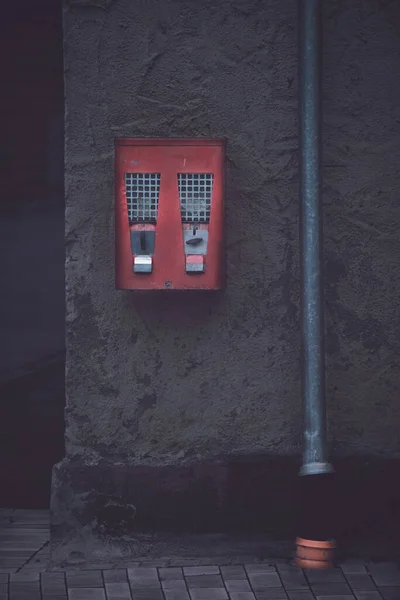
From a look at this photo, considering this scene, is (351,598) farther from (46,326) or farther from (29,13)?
(29,13)

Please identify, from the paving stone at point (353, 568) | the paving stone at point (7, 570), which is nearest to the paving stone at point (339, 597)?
the paving stone at point (353, 568)

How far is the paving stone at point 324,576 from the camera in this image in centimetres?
446

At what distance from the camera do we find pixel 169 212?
4.41 metres

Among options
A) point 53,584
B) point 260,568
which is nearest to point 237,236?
point 260,568

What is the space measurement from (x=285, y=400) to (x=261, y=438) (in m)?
0.20

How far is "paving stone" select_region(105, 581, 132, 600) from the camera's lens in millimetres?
4289

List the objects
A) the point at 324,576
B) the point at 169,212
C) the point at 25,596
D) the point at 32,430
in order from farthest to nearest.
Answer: the point at 32,430 → the point at 324,576 → the point at 169,212 → the point at 25,596

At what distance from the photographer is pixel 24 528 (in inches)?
204

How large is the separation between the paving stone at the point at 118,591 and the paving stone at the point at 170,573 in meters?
0.17

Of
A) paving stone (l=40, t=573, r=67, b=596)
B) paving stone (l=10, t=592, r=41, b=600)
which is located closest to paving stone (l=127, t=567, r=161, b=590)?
paving stone (l=40, t=573, r=67, b=596)

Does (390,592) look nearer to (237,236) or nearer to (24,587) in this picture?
(24,587)

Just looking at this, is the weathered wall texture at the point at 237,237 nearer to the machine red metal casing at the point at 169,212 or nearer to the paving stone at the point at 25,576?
the machine red metal casing at the point at 169,212

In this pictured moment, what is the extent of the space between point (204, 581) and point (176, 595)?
7.5 inches

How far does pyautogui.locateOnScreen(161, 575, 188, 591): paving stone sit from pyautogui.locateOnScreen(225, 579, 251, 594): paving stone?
0.59 feet
